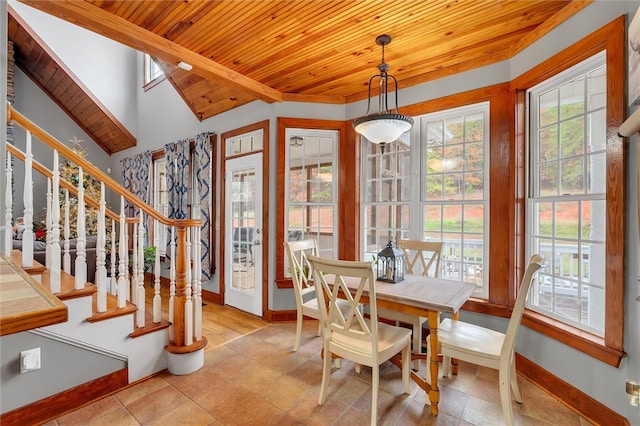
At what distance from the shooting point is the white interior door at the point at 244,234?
366 cm

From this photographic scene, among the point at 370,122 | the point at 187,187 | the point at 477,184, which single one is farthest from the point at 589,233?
the point at 187,187

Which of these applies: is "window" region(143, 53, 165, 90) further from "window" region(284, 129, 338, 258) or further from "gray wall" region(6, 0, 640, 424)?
"window" region(284, 129, 338, 258)

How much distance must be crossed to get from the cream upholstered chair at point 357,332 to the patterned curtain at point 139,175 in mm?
4794

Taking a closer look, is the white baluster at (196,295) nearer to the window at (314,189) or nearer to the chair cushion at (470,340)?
the window at (314,189)

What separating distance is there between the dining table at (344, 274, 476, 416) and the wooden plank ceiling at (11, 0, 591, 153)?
6.53ft

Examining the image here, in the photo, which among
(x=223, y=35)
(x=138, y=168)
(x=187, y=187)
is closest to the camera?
(x=223, y=35)

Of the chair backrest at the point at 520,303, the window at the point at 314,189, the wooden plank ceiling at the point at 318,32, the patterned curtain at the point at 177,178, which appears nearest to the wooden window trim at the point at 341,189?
the window at the point at 314,189

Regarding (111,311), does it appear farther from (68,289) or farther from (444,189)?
(444,189)

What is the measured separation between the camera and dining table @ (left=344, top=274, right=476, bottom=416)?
185cm

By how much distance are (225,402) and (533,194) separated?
2.84 metres

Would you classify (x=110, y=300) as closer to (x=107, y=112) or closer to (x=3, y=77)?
(x=3, y=77)

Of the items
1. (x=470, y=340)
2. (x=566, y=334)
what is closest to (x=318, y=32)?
(x=470, y=340)

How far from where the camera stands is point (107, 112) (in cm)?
559

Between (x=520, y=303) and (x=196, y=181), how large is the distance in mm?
4222
